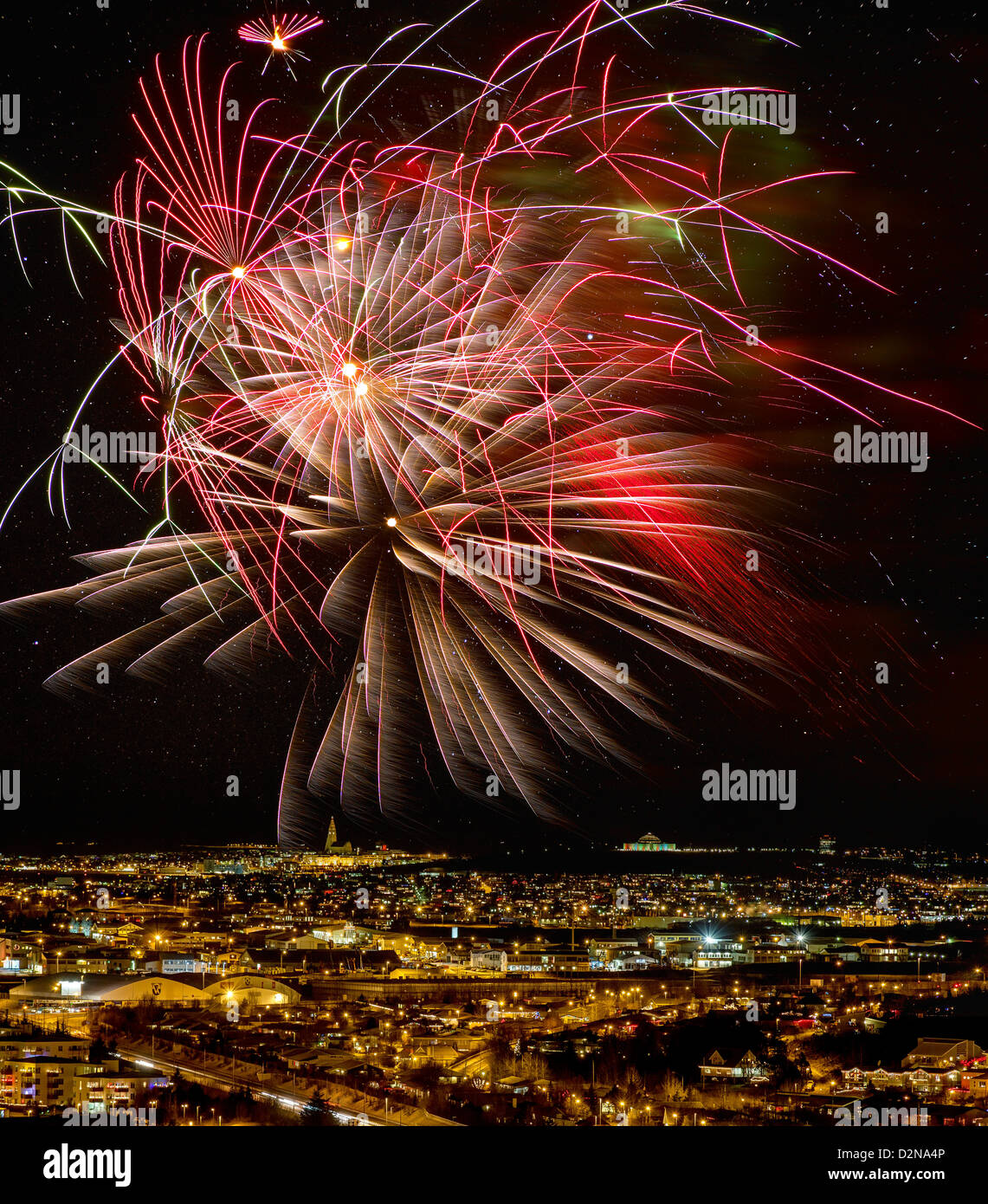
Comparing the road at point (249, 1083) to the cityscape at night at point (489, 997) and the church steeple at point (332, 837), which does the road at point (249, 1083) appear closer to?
the cityscape at night at point (489, 997)

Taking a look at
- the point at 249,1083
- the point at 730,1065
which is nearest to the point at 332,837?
the point at 730,1065

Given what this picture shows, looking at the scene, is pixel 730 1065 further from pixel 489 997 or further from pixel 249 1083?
pixel 489 997

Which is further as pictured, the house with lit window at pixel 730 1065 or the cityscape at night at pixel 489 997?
the house with lit window at pixel 730 1065

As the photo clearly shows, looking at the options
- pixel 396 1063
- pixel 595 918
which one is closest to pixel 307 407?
pixel 396 1063

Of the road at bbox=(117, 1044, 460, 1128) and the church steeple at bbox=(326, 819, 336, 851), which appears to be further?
the church steeple at bbox=(326, 819, 336, 851)

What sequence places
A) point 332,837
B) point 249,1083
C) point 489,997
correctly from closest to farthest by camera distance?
1. point 249,1083
2. point 489,997
3. point 332,837

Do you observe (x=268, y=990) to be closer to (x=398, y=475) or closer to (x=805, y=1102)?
(x=805, y=1102)

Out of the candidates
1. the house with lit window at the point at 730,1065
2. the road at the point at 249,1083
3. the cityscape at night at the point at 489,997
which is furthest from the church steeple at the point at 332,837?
the road at the point at 249,1083

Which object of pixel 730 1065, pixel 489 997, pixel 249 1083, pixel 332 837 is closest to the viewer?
pixel 249 1083

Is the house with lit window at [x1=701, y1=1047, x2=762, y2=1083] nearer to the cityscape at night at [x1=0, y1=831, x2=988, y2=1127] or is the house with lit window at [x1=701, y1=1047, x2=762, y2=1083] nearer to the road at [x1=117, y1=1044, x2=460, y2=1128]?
the cityscape at night at [x1=0, y1=831, x2=988, y2=1127]

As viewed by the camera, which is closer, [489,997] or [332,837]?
[489,997]

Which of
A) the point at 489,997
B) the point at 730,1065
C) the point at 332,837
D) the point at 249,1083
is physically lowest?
the point at 489,997

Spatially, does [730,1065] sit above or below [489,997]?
above

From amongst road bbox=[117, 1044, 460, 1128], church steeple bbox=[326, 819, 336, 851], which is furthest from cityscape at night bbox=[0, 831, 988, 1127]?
church steeple bbox=[326, 819, 336, 851]
